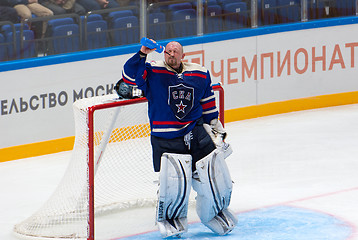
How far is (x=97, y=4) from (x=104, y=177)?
2955 mm

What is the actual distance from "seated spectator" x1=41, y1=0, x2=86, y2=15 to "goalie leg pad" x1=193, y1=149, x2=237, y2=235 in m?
3.13

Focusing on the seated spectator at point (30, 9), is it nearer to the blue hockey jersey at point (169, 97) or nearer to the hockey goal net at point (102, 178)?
the hockey goal net at point (102, 178)

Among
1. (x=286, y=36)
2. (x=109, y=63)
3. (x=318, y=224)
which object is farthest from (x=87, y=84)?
(x=318, y=224)

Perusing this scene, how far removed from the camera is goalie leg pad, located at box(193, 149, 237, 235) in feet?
19.2

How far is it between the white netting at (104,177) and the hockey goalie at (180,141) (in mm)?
416

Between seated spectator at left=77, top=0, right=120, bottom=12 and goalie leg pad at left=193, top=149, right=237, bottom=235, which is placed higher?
seated spectator at left=77, top=0, right=120, bottom=12

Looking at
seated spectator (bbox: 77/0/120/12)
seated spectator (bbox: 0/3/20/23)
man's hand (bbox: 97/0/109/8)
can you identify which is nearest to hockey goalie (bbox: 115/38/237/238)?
seated spectator (bbox: 0/3/20/23)

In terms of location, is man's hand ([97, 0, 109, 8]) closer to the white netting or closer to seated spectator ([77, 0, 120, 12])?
seated spectator ([77, 0, 120, 12])

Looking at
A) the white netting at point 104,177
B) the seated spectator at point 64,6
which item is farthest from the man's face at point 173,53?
the seated spectator at point 64,6

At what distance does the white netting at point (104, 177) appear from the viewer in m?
6.00

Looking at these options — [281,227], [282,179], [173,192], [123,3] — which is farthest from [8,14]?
[281,227]

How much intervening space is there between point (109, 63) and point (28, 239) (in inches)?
125

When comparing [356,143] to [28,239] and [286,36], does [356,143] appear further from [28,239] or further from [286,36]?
[28,239]

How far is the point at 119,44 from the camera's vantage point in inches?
356
